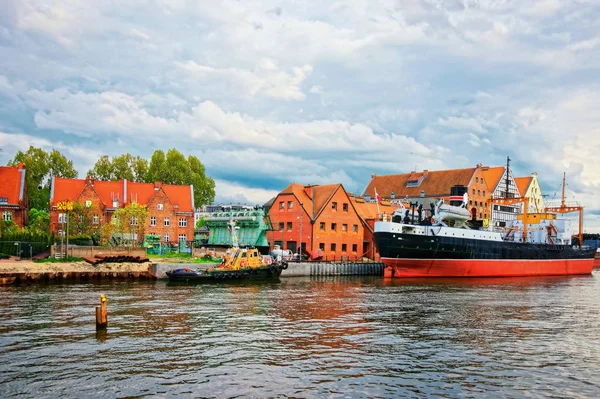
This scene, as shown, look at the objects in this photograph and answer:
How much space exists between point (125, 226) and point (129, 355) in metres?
55.9

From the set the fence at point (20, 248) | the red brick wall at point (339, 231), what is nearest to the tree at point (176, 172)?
the red brick wall at point (339, 231)

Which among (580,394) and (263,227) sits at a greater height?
(263,227)

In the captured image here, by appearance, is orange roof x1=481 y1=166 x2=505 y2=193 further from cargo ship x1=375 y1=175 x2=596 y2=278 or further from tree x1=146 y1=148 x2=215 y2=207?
tree x1=146 y1=148 x2=215 y2=207

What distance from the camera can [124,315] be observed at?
30484mm

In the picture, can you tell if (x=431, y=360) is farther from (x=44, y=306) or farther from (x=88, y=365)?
(x=44, y=306)

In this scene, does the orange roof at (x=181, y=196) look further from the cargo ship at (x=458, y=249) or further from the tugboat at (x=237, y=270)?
the cargo ship at (x=458, y=249)

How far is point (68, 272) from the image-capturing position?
2020 inches

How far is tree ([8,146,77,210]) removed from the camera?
97.1 m

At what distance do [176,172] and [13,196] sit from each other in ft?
125

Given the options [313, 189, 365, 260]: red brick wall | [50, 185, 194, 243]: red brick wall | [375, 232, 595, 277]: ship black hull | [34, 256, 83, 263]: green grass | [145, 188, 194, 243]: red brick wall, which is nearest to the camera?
[34, 256, 83, 263]: green grass

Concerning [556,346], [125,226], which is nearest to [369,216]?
[125,226]

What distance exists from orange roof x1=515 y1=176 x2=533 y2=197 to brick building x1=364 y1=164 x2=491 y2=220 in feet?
35.1

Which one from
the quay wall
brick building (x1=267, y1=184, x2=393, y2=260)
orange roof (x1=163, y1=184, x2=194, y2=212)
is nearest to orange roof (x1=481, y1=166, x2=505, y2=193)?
brick building (x1=267, y1=184, x2=393, y2=260)

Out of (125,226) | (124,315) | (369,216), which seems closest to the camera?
(124,315)
